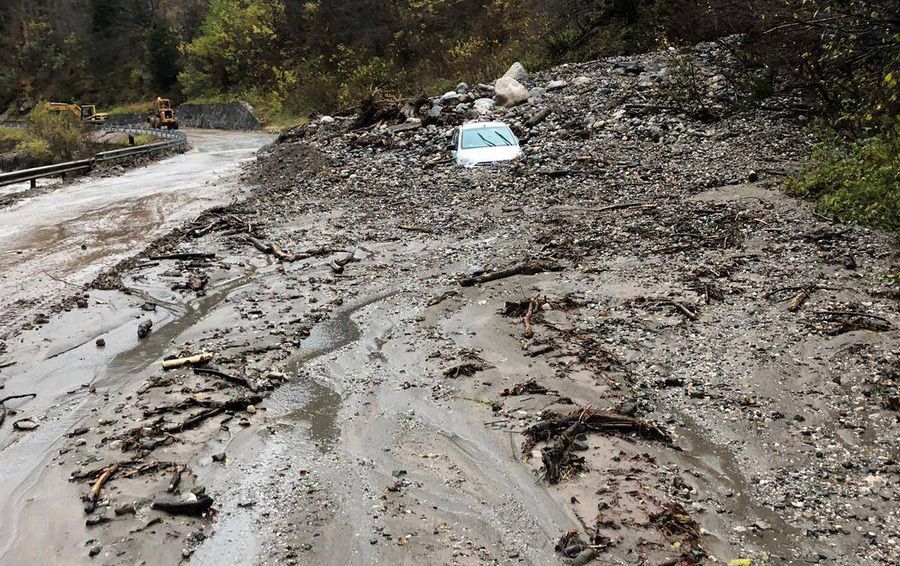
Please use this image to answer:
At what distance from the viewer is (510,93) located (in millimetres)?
21719

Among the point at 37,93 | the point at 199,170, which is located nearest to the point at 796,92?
the point at 199,170

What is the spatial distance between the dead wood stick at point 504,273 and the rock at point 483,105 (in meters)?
12.8

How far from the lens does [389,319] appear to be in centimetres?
875

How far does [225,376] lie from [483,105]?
16666 mm

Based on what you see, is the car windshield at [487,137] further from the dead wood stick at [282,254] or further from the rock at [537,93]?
the dead wood stick at [282,254]

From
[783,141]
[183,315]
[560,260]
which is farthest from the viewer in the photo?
[783,141]

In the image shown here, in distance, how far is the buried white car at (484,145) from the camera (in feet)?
54.7

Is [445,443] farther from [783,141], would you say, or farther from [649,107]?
[649,107]

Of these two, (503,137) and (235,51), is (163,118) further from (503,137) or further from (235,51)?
(503,137)

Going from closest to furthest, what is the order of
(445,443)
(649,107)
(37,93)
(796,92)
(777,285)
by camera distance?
(445,443), (777,285), (796,92), (649,107), (37,93)

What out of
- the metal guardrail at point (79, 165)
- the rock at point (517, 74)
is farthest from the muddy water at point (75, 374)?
the rock at point (517, 74)

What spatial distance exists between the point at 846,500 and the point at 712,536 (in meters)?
1.03

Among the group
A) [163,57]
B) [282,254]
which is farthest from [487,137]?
[163,57]

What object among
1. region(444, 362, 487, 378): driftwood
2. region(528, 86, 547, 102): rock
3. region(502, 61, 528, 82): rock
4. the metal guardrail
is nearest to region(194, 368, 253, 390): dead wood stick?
region(444, 362, 487, 378): driftwood
